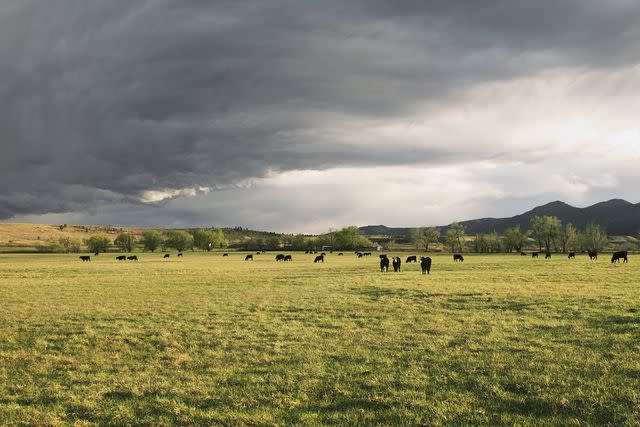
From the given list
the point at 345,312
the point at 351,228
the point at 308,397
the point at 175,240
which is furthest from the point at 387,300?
the point at 175,240

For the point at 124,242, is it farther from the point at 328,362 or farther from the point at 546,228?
the point at 328,362

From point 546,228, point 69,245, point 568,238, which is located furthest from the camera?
point 69,245

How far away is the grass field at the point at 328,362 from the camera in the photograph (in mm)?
8070

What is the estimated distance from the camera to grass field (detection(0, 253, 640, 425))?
8070 mm

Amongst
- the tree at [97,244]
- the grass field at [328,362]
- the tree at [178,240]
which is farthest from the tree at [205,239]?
the grass field at [328,362]

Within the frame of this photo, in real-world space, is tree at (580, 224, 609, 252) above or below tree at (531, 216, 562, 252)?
below

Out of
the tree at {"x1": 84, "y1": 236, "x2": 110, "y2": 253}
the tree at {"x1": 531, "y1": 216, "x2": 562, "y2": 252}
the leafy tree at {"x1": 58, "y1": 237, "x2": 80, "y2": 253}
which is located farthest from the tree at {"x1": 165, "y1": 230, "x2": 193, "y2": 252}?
the tree at {"x1": 531, "y1": 216, "x2": 562, "y2": 252}

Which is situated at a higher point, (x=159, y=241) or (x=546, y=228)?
(x=546, y=228)

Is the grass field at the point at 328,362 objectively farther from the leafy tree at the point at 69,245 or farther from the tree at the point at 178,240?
the tree at the point at 178,240

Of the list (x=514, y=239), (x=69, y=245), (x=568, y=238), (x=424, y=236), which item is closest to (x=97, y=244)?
(x=69, y=245)

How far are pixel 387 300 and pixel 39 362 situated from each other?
1575 cm

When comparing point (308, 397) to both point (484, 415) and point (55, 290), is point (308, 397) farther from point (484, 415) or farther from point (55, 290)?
point (55, 290)

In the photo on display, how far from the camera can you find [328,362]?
1124 centimetres

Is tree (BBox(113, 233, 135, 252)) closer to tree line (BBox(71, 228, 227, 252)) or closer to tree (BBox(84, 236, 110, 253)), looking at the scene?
tree line (BBox(71, 228, 227, 252))
